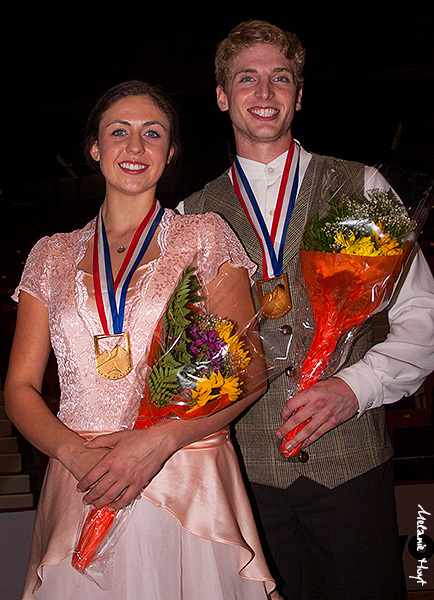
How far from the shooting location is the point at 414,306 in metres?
1.70

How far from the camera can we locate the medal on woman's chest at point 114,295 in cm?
147

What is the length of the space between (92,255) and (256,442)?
751 millimetres

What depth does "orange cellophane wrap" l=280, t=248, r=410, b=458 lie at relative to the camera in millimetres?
1335

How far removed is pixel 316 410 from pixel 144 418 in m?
0.45

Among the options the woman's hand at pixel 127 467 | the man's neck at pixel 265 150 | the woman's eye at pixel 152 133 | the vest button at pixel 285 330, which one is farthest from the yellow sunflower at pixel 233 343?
the man's neck at pixel 265 150

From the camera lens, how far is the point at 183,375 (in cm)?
120

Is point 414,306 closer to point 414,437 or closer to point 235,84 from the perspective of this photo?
point 235,84

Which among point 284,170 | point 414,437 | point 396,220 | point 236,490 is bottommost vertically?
point 414,437

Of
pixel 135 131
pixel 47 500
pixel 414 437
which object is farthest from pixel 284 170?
pixel 414 437

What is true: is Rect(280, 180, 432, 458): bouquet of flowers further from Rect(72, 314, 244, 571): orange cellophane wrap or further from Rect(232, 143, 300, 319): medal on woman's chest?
Rect(72, 314, 244, 571): orange cellophane wrap

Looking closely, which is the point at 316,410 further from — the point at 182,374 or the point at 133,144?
the point at 133,144

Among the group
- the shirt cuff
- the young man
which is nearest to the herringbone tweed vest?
the young man

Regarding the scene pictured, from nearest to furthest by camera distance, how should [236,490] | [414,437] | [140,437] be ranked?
[140,437]
[236,490]
[414,437]

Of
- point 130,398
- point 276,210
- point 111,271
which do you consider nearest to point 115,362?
point 130,398
